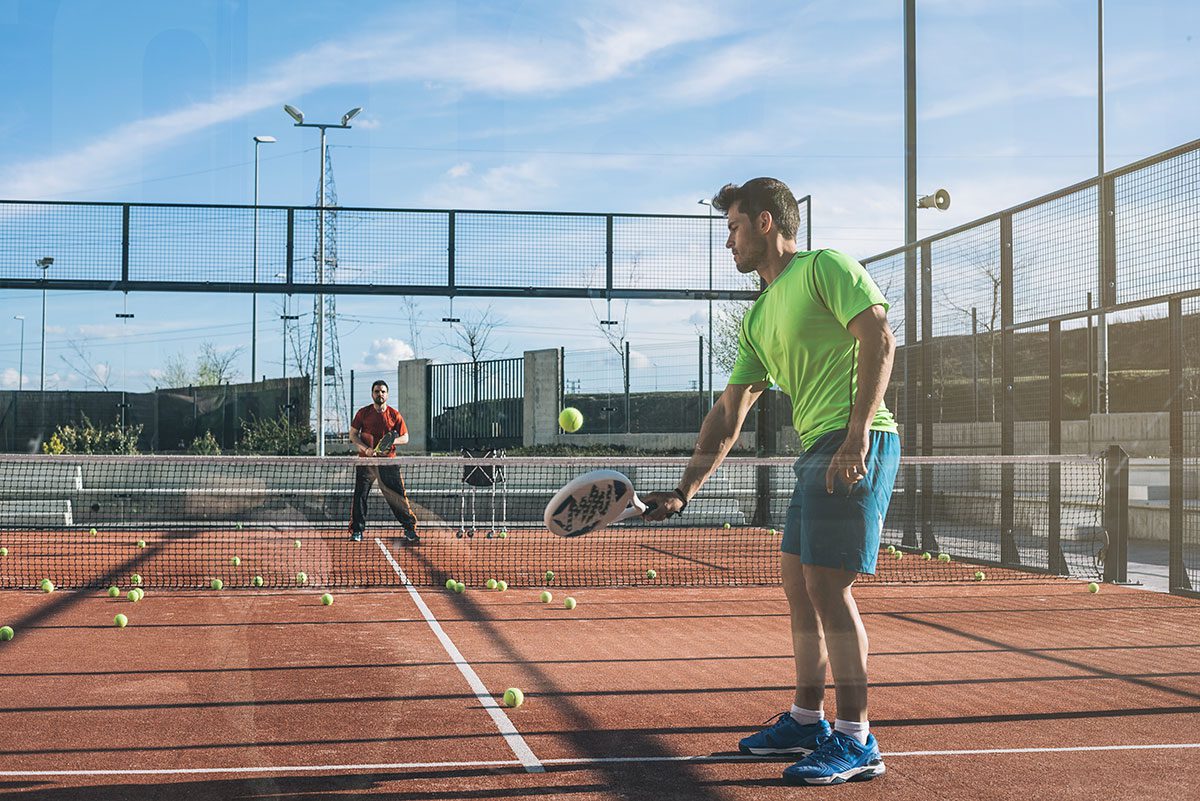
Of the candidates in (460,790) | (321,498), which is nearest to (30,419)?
(321,498)

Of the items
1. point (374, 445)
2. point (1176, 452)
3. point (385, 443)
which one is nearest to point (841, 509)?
point (1176, 452)

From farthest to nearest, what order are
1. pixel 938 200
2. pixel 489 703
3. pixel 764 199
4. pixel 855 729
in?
pixel 938 200
pixel 489 703
pixel 764 199
pixel 855 729

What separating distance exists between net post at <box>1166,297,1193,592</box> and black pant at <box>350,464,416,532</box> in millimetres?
6969

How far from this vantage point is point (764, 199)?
152 inches

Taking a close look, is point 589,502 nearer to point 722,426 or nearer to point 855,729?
point 722,426

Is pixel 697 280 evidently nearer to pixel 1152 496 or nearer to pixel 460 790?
pixel 1152 496

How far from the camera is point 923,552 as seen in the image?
11578 millimetres

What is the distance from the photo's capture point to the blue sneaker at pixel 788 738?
154 inches

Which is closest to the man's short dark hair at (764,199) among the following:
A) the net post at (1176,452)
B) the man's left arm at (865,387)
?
the man's left arm at (865,387)

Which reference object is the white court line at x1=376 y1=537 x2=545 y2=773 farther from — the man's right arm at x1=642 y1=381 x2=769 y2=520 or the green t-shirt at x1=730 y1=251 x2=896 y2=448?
the green t-shirt at x1=730 y1=251 x2=896 y2=448

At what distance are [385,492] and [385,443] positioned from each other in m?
0.64

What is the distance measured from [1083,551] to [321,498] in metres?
9.85

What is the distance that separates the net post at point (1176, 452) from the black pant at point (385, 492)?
697 cm

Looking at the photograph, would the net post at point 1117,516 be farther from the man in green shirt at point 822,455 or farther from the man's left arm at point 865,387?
the man's left arm at point 865,387
